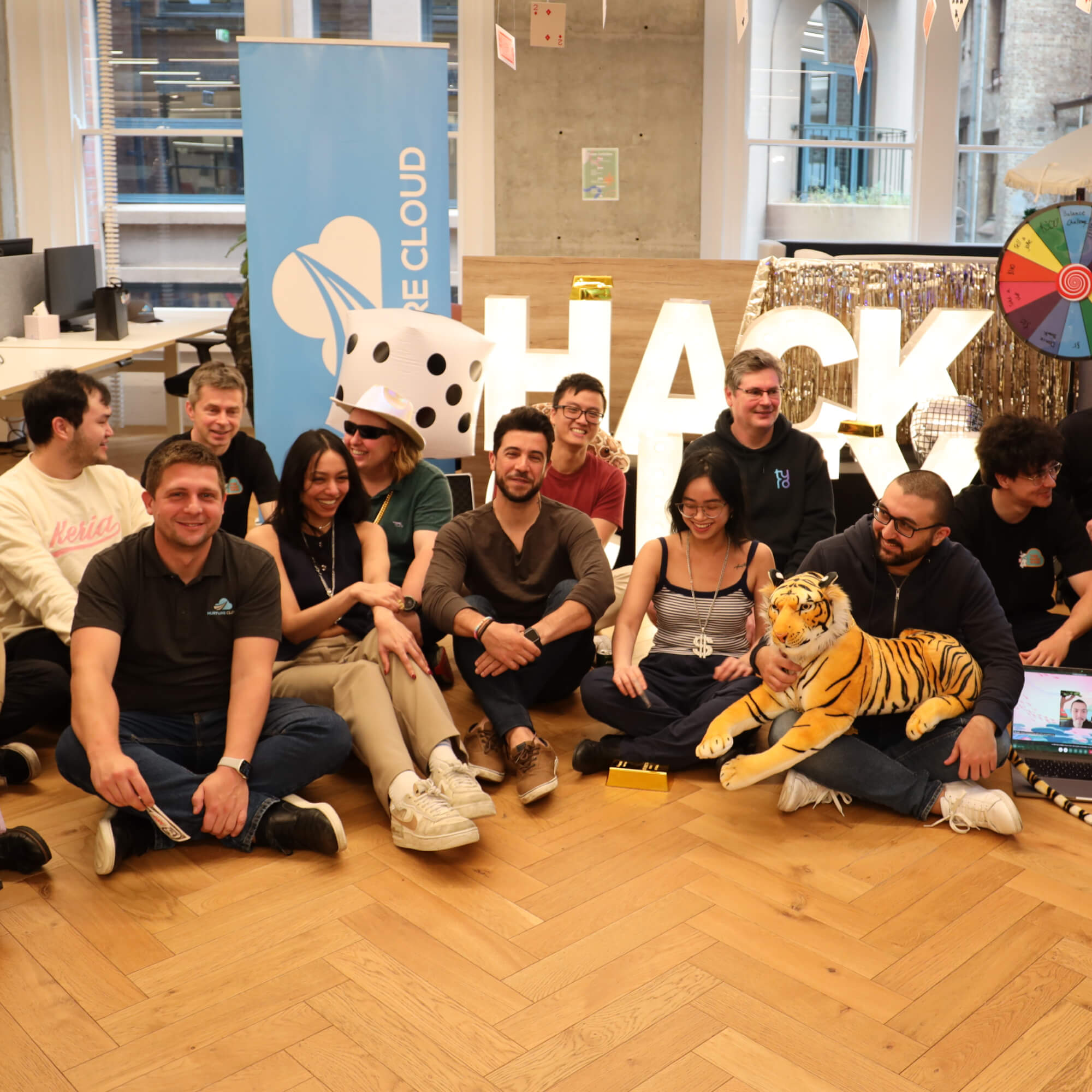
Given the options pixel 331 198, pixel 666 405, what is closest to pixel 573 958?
pixel 666 405

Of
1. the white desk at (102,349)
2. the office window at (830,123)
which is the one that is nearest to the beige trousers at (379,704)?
the white desk at (102,349)

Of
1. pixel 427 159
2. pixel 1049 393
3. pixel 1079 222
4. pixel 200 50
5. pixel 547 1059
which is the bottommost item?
pixel 547 1059

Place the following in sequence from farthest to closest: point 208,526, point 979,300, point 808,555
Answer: point 979,300
point 808,555
point 208,526

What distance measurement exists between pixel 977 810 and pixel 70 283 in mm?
5766

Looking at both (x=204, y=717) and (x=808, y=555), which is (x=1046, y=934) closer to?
(x=808, y=555)

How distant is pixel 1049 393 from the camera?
15.8ft

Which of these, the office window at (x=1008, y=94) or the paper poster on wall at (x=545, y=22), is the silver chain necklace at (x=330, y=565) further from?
the office window at (x=1008, y=94)

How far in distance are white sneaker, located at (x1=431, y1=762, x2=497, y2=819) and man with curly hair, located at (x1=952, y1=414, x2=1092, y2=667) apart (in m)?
1.50

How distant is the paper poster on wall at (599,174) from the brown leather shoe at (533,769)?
524 cm

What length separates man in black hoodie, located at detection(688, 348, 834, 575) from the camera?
3.46 metres

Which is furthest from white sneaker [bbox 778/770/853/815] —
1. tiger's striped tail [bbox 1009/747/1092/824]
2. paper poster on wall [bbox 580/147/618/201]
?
paper poster on wall [bbox 580/147/618/201]

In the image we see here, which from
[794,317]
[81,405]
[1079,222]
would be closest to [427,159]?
[794,317]

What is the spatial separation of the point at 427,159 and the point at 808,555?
233 centimetres

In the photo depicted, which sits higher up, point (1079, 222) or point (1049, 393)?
point (1079, 222)
